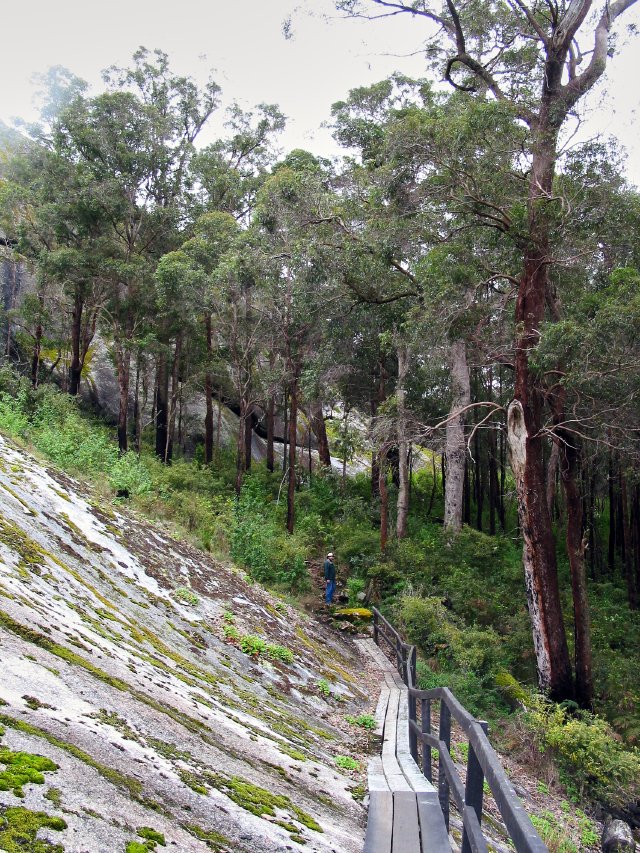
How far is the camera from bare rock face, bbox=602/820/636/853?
9.52m

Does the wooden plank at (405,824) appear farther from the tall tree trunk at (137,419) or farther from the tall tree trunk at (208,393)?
the tall tree trunk at (208,393)

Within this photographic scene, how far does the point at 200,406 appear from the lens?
115 feet

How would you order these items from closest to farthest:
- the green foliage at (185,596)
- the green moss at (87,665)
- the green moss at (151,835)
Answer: the green moss at (151,835), the green moss at (87,665), the green foliage at (185,596)

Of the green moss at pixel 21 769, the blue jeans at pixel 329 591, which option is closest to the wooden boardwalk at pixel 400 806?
the green moss at pixel 21 769

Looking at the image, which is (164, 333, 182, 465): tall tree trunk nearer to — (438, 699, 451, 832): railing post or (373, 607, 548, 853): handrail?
(438, 699, 451, 832): railing post

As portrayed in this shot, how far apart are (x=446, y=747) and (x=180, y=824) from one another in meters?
2.10

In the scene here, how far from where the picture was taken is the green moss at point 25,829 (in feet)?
7.18

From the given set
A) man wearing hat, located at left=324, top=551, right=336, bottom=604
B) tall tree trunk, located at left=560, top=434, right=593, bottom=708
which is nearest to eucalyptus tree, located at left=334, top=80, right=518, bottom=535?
tall tree trunk, located at left=560, top=434, right=593, bottom=708

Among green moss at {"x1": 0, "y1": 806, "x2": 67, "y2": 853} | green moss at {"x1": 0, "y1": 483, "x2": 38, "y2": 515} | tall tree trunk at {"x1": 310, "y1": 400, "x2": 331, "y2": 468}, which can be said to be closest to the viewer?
green moss at {"x1": 0, "y1": 806, "x2": 67, "y2": 853}

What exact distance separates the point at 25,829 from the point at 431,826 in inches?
128

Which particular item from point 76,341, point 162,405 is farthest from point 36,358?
point 162,405

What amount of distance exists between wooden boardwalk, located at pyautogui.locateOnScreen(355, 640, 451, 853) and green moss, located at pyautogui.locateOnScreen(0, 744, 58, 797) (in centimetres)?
237

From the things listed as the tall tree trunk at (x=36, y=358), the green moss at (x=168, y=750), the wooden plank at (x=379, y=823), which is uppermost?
the tall tree trunk at (x=36, y=358)

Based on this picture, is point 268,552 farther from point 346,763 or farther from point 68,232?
point 68,232
